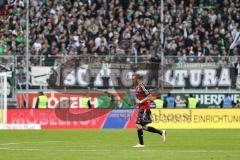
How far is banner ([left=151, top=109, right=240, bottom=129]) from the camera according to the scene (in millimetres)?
38469

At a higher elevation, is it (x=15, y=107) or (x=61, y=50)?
(x=61, y=50)

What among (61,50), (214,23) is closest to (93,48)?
(61,50)

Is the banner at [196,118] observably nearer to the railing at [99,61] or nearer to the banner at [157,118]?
the banner at [157,118]

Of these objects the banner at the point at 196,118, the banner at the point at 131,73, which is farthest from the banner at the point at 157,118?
the banner at the point at 131,73

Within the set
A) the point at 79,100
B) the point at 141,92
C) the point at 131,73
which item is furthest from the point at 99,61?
the point at 141,92

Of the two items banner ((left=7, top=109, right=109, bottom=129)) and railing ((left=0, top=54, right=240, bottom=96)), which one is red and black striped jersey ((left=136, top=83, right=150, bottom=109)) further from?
railing ((left=0, top=54, right=240, bottom=96))

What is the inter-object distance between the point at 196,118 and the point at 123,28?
7985 millimetres

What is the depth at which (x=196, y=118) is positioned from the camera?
1524 inches

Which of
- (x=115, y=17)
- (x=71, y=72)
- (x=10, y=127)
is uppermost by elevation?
(x=115, y=17)

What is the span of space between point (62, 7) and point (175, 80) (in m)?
8.77

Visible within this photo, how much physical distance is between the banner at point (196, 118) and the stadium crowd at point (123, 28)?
10.1 feet

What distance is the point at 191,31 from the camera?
44.2 metres

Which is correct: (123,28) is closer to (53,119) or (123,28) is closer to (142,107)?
(53,119)

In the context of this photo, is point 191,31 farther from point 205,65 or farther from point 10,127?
point 10,127
